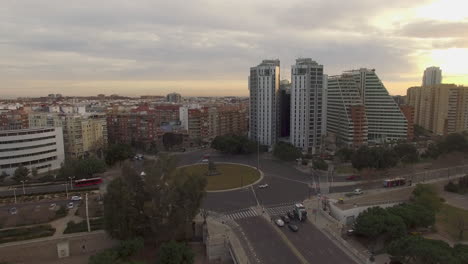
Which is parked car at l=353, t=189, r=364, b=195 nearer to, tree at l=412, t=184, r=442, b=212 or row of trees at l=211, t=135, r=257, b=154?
tree at l=412, t=184, r=442, b=212

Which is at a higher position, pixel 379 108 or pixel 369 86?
pixel 369 86

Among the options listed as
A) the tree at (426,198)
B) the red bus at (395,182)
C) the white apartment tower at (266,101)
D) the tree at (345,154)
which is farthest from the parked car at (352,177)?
the white apartment tower at (266,101)

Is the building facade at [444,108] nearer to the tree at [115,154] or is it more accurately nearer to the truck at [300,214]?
the truck at [300,214]

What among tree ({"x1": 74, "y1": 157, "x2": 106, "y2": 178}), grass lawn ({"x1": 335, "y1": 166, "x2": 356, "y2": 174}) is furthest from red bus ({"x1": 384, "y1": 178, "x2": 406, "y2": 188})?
tree ({"x1": 74, "y1": 157, "x2": 106, "y2": 178})

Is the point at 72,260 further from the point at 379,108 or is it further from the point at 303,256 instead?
the point at 379,108

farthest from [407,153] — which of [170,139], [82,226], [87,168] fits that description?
[87,168]

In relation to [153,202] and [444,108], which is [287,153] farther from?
[444,108]

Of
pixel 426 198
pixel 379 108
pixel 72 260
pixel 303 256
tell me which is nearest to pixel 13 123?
pixel 72 260
